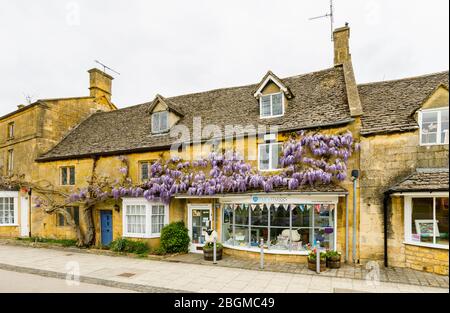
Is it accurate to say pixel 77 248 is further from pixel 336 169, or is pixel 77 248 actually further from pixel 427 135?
pixel 427 135

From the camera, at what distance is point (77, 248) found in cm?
1464

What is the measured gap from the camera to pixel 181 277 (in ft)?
30.4

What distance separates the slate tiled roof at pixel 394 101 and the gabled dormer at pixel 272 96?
3.53 meters

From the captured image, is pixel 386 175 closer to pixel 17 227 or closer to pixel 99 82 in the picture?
pixel 99 82

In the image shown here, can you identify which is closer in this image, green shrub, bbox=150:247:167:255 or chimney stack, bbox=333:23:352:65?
green shrub, bbox=150:247:167:255

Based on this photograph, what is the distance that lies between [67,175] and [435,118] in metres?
19.0

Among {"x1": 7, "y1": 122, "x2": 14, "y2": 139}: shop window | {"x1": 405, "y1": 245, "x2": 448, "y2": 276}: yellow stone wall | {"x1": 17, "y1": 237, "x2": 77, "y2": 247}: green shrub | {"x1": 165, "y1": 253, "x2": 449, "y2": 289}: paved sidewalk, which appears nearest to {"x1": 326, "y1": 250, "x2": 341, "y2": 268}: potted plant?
{"x1": 165, "y1": 253, "x2": 449, "y2": 289}: paved sidewalk

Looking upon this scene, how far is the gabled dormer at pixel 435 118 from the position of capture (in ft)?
31.3

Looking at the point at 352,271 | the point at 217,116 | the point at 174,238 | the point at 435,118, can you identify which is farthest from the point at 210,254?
the point at 435,118

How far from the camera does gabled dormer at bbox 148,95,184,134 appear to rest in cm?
1549

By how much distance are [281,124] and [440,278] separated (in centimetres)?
773

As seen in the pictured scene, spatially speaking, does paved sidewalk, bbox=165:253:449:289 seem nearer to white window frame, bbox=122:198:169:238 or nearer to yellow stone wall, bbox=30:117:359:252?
yellow stone wall, bbox=30:117:359:252

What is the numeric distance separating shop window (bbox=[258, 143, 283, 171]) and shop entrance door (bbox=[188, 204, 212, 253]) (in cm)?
326
